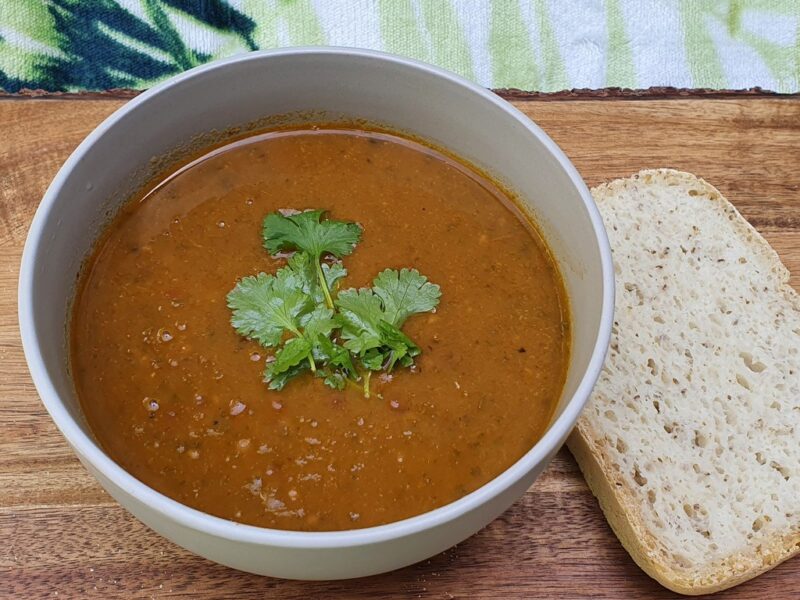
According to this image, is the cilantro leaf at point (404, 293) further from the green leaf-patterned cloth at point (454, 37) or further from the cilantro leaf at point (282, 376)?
the green leaf-patterned cloth at point (454, 37)

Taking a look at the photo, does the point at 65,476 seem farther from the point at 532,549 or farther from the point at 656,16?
the point at 656,16

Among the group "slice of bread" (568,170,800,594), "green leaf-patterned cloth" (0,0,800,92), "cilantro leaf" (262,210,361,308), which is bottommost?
"slice of bread" (568,170,800,594)

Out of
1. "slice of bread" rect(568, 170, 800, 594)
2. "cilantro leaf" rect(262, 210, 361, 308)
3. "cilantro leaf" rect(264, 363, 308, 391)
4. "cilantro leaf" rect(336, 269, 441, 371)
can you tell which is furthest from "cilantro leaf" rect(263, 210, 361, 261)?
"slice of bread" rect(568, 170, 800, 594)

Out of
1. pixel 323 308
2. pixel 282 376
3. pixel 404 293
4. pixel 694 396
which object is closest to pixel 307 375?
pixel 282 376

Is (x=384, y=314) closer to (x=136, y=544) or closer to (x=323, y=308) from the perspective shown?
(x=323, y=308)

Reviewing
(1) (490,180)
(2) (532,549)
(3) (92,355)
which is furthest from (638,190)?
(3) (92,355)

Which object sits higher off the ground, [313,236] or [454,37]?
[313,236]

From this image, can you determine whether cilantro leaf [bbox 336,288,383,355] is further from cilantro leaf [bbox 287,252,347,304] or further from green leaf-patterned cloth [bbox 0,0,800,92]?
green leaf-patterned cloth [bbox 0,0,800,92]
